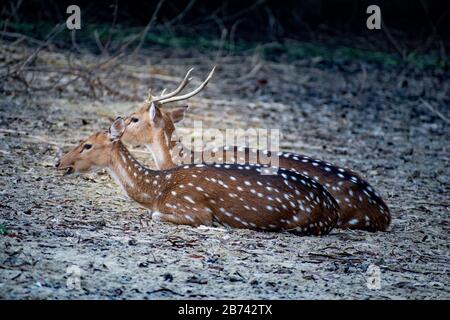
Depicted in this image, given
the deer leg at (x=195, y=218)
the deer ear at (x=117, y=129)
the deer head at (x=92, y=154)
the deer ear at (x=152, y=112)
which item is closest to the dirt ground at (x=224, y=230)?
the deer leg at (x=195, y=218)

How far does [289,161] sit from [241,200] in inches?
41.2

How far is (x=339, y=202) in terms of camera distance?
22.6ft

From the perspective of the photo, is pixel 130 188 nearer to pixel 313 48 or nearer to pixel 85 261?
pixel 85 261

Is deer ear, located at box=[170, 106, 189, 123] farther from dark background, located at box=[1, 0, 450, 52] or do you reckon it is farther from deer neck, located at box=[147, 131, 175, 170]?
dark background, located at box=[1, 0, 450, 52]

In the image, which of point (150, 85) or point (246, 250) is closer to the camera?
point (246, 250)

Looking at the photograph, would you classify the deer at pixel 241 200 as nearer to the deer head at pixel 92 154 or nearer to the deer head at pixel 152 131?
the deer head at pixel 92 154

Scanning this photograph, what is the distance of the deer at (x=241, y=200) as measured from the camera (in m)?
6.36

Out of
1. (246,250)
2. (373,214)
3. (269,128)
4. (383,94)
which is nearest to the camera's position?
(246,250)

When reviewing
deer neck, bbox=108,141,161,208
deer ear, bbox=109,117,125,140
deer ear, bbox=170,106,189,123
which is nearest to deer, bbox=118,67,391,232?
deer ear, bbox=170,106,189,123

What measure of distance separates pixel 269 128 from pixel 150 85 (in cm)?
223

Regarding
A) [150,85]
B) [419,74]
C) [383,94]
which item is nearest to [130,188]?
[150,85]

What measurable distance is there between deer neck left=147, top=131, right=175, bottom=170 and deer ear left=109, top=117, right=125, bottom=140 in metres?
0.96

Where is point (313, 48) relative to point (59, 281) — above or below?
above

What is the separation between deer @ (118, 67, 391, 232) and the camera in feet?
22.4
